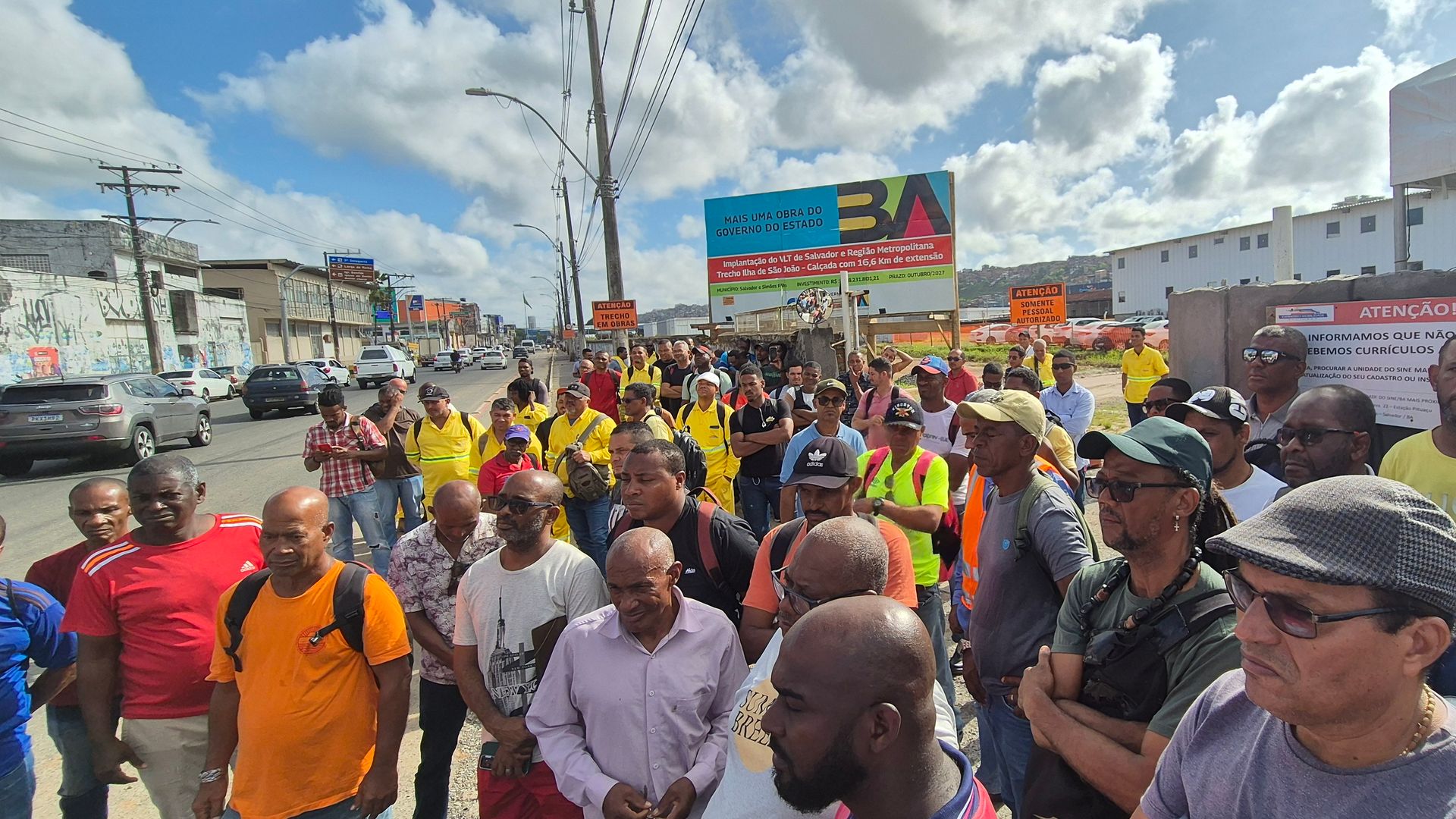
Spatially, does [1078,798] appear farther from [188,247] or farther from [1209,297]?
[188,247]

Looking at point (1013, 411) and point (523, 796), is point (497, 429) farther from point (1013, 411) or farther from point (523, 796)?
point (1013, 411)

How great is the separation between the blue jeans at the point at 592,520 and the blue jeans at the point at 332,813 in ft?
8.95

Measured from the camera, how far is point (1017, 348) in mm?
9305

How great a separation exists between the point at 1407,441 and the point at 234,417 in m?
25.3

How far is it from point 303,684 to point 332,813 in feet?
1.62

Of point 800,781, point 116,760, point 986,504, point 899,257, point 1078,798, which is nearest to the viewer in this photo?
point 800,781

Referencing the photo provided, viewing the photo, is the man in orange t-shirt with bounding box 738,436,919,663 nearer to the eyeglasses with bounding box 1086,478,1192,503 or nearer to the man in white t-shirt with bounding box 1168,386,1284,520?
the eyeglasses with bounding box 1086,478,1192,503

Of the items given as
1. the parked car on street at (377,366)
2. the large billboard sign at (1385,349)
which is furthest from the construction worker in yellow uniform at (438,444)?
the parked car on street at (377,366)

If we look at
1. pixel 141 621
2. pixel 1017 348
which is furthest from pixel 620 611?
pixel 1017 348

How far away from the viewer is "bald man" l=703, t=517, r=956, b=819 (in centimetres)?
154

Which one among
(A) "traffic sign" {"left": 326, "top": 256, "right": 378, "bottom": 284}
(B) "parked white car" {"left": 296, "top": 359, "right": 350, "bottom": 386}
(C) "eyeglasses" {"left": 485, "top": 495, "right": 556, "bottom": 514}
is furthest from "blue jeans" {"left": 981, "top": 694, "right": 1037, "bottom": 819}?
(A) "traffic sign" {"left": 326, "top": 256, "right": 378, "bottom": 284}

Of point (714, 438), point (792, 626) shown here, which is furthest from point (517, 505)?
point (714, 438)

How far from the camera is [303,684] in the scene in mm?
2387

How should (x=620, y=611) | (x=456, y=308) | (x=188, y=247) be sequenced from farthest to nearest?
(x=456, y=308), (x=188, y=247), (x=620, y=611)
